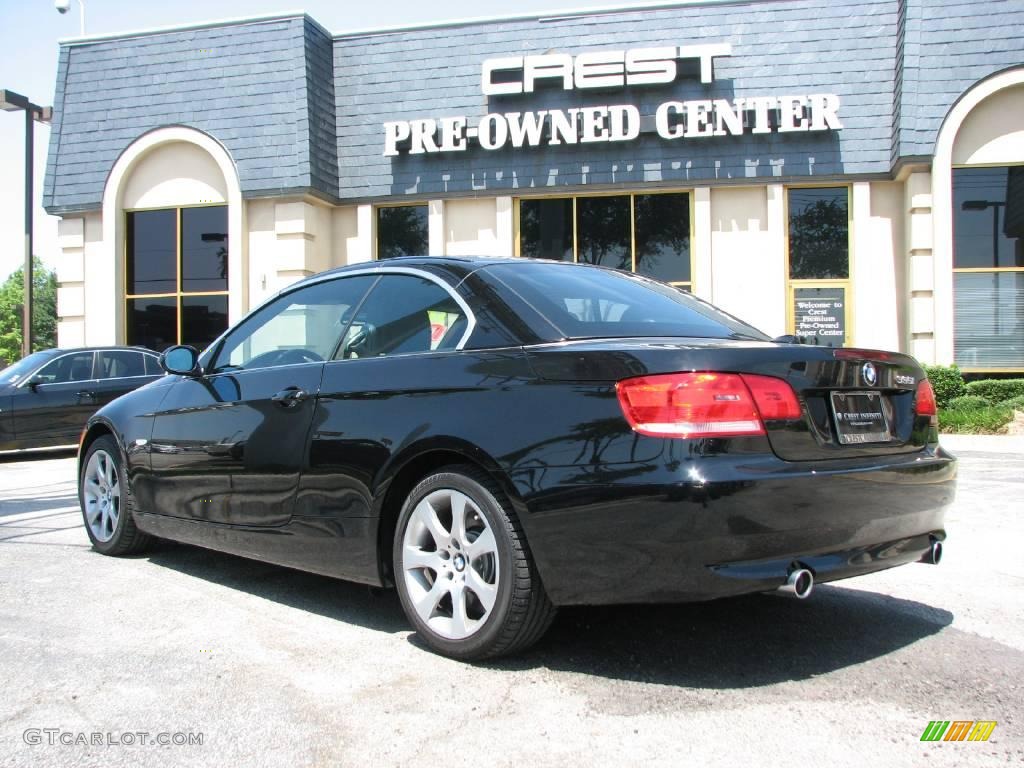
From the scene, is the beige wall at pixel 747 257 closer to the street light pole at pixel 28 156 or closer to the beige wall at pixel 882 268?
the beige wall at pixel 882 268

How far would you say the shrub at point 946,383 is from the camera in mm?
15359

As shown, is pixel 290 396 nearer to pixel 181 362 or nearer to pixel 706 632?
pixel 181 362

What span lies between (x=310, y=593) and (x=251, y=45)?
1569cm

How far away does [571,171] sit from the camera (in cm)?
1717

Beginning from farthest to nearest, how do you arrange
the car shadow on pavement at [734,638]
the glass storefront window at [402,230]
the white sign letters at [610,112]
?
the glass storefront window at [402,230] < the white sign letters at [610,112] < the car shadow on pavement at [734,638]

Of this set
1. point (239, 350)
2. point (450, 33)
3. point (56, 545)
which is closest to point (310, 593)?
point (239, 350)

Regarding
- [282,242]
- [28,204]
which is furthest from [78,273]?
[282,242]

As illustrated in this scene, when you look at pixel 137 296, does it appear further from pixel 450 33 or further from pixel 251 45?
pixel 450 33

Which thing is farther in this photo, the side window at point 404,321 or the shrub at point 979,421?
the shrub at point 979,421

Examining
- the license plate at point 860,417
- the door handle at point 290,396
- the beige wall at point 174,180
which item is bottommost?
the license plate at point 860,417

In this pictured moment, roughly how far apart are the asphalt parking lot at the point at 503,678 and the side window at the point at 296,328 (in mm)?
1152

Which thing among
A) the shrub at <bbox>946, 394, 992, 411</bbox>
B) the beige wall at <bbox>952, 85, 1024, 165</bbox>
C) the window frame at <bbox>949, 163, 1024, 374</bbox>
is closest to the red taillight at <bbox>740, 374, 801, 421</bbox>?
the shrub at <bbox>946, 394, 992, 411</bbox>

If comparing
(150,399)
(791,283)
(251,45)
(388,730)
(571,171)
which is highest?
(251,45)

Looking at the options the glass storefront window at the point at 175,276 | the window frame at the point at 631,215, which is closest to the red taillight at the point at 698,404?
the window frame at the point at 631,215
